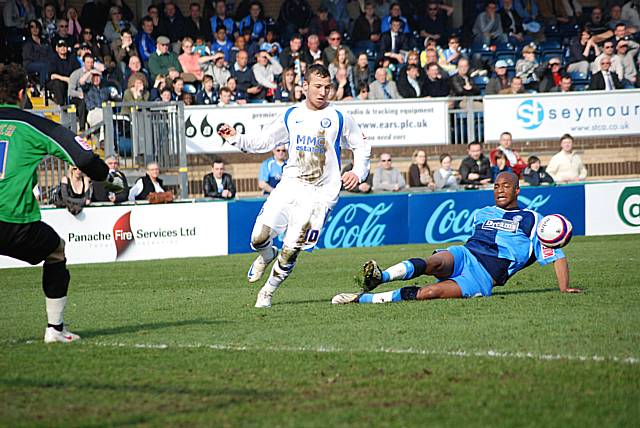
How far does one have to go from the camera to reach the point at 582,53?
2595 centimetres

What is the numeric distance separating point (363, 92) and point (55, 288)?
51.8 feet

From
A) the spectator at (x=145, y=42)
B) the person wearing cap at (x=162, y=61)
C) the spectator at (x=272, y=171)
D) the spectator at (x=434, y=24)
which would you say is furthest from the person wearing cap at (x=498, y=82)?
the spectator at (x=145, y=42)

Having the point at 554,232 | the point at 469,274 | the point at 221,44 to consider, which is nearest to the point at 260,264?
the point at 469,274

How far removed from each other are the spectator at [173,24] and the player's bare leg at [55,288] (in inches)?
662

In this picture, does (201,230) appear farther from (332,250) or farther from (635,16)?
(635,16)

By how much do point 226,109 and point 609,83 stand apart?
9.23 m

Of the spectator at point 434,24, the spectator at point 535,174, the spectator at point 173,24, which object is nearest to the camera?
the spectator at point 535,174

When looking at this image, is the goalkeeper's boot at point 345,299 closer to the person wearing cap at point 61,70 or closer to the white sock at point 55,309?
the white sock at point 55,309

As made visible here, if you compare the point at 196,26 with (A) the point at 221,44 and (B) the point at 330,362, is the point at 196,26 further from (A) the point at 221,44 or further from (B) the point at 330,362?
(B) the point at 330,362

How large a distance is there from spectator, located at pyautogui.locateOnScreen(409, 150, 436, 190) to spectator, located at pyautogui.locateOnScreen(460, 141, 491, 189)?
68 centimetres

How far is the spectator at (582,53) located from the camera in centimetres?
2573

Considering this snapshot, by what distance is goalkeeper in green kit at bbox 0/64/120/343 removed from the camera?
7.73 m

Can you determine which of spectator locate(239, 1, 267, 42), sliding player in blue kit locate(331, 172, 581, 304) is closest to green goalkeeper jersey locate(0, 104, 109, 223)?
sliding player in blue kit locate(331, 172, 581, 304)

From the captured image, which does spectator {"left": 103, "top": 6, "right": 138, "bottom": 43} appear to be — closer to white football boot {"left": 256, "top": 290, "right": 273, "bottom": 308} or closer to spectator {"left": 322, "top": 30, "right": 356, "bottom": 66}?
spectator {"left": 322, "top": 30, "right": 356, "bottom": 66}
